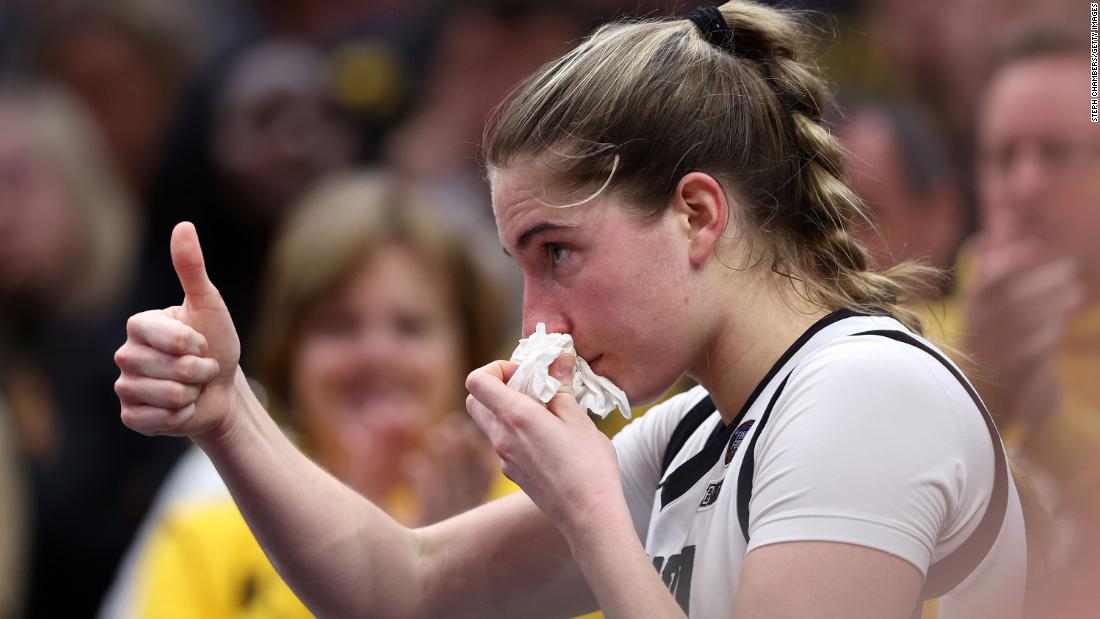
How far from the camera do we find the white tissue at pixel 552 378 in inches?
84.7

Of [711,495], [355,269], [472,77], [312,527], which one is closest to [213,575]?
[355,269]

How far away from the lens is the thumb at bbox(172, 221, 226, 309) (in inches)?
85.9

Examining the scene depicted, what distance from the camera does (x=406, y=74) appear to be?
602 centimetres

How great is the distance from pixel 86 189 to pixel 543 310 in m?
3.66

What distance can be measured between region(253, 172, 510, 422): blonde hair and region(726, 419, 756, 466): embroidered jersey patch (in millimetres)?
1832

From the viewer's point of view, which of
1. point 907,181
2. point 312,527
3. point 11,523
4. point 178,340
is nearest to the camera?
point 178,340

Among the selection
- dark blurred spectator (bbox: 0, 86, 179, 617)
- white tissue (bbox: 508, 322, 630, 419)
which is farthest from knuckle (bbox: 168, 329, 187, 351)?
dark blurred spectator (bbox: 0, 86, 179, 617)

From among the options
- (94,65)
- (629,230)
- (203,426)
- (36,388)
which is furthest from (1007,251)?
(94,65)

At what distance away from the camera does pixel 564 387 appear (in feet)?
7.13

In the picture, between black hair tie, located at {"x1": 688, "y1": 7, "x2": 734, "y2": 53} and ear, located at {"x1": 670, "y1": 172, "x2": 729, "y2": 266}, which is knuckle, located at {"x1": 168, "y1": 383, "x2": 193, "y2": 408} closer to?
ear, located at {"x1": 670, "y1": 172, "x2": 729, "y2": 266}

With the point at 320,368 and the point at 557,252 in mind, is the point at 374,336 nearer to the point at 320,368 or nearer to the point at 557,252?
the point at 320,368

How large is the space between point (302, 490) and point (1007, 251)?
1896 mm

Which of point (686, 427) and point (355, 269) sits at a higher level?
point (355, 269)

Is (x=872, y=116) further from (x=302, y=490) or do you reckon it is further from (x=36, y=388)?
(x=36, y=388)
